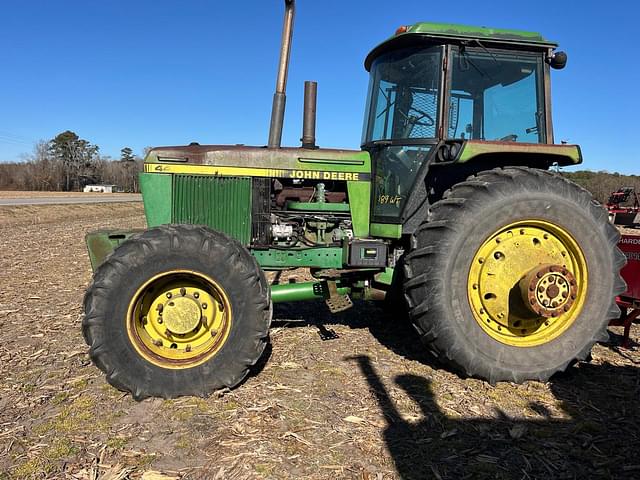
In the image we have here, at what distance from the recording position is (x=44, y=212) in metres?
21.4

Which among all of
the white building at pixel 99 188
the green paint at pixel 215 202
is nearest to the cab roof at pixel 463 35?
the green paint at pixel 215 202

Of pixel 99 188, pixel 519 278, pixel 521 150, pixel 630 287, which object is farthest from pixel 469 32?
pixel 99 188

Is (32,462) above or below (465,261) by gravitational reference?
below

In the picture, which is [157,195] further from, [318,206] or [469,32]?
[469,32]

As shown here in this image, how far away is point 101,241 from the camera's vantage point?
3793 mm

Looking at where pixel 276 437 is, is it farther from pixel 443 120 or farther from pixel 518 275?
pixel 443 120

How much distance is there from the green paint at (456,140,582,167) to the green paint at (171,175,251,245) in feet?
6.01

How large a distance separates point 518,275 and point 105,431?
2.97 m

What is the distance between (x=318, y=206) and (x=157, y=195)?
1390 millimetres

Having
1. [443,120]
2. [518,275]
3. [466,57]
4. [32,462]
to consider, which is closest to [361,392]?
[518,275]

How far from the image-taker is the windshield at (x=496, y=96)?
3957mm

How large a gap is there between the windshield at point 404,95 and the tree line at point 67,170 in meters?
66.4

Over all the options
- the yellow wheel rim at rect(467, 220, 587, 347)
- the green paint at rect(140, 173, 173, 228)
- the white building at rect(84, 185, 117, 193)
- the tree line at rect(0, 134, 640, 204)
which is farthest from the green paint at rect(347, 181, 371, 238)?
the white building at rect(84, 185, 117, 193)

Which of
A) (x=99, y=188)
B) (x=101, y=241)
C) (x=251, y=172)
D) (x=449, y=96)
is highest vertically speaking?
(x=99, y=188)
